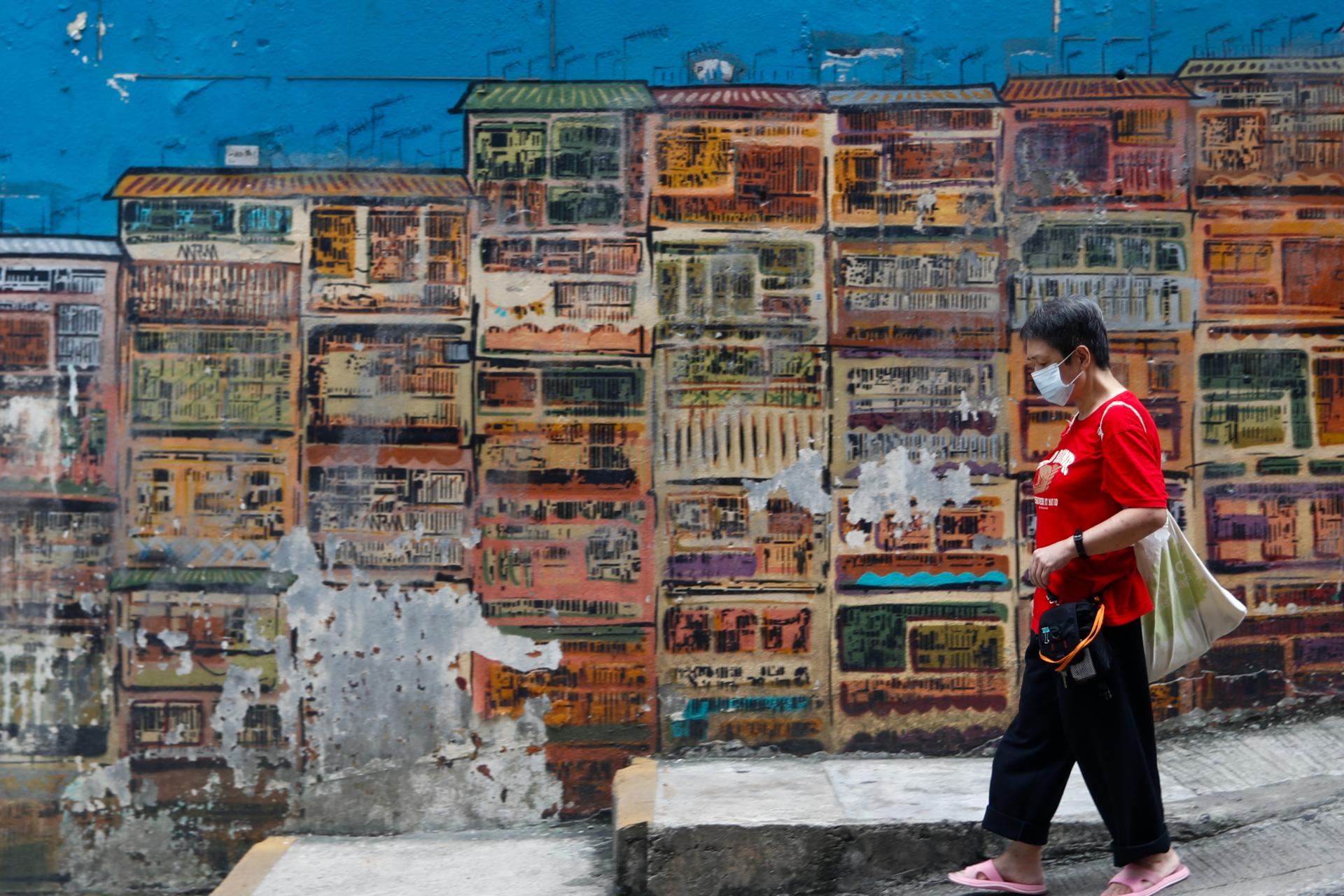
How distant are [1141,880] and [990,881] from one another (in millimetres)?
→ 379

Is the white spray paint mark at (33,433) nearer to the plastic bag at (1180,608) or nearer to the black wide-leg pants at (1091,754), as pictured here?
the black wide-leg pants at (1091,754)

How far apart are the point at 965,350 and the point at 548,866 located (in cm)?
221

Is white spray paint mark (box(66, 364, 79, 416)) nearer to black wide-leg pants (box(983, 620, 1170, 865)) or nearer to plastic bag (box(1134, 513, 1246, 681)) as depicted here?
black wide-leg pants (box(983, 620, 1170, 865))

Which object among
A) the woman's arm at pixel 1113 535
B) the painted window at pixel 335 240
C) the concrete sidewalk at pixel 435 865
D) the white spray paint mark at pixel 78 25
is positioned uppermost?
the white spray paint mark at pixel 78 25

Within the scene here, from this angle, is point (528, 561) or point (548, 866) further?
point (528, 561)

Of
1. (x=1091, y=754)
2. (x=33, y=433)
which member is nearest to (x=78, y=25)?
(x=33, y=433)

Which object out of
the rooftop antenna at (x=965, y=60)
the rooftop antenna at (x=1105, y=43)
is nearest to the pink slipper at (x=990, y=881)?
the rooftop antenna at (x=965, y=60)

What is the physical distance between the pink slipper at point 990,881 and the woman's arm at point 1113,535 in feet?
2.89

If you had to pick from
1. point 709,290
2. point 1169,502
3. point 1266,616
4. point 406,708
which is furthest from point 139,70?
point 1266,616

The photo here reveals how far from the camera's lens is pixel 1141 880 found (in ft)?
9.43

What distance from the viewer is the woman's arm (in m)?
2.68

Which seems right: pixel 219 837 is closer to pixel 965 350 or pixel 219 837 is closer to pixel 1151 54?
pixel 965 350

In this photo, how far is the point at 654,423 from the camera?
3934 mm

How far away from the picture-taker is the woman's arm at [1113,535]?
2676 millimetres
